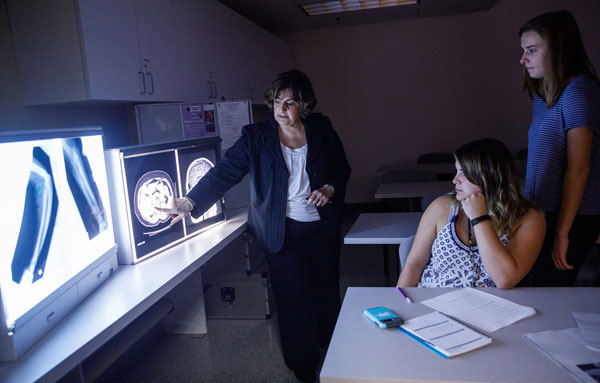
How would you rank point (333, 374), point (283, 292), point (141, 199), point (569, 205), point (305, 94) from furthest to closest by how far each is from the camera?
point (283, 292), point (305, 94), point (141, 199), point (569, 205), point (333, 374)

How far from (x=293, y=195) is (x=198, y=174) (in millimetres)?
504

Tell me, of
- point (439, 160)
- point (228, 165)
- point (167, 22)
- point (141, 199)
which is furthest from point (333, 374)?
point (439, 160)

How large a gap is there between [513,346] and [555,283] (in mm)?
884

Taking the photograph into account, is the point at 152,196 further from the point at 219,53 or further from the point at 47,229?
the point at 219,53

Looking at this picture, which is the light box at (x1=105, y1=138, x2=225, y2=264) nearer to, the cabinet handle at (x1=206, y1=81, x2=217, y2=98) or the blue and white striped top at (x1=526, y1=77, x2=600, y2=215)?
the cabinet handle at (x1=206, y1=81, x2=217, y2=98)

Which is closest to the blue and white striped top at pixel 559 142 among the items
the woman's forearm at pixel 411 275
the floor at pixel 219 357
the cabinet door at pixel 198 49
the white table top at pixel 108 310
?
the woman's forearm at pixel 411 275

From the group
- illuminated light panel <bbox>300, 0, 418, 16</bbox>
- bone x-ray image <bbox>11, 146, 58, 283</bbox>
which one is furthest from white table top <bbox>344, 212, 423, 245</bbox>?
illuminated light panel <bbox>300, 0, 418, 16</bbox>

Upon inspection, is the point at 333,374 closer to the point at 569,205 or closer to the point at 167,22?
the point at 569,205

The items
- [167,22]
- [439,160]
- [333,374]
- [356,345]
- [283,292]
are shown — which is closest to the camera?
[333,374]

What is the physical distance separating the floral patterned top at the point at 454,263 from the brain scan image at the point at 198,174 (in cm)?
116

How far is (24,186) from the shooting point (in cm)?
114

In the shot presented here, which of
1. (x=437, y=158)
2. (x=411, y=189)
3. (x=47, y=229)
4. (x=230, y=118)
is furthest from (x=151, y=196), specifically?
(x=437, y=158)

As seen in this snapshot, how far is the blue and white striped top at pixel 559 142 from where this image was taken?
1.64 m

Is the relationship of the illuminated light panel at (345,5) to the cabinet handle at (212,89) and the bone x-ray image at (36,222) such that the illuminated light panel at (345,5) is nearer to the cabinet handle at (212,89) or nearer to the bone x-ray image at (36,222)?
the cabinet handle at (212,89)
